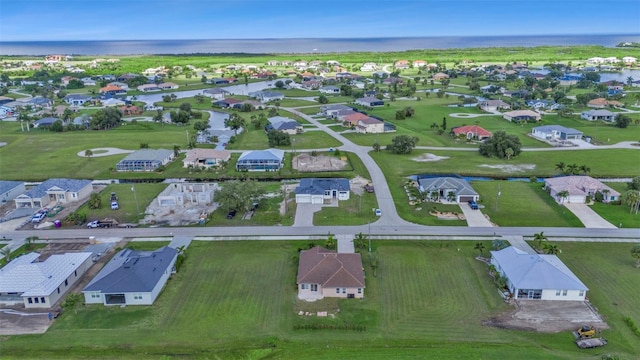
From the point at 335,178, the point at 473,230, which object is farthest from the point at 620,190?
the point at 335,178

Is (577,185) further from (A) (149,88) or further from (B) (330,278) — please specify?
(A) (149,88)

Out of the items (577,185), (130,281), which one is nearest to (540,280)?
(577,185)

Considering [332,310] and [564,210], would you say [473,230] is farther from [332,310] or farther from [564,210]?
[332,310]

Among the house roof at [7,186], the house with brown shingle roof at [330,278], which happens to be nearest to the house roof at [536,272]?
the house with brown shingle roof at [330,278]

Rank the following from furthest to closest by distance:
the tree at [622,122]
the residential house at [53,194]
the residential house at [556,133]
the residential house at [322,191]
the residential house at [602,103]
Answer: the residential house at [602,103]
the tree at [622,122]
the residential house at [556,133]
the residential house at [322,191]
the residential house at [53,194]

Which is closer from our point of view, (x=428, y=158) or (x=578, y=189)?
(x=578, y=189)

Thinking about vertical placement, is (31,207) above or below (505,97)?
below

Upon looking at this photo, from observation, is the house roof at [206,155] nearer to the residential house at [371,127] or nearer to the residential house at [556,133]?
the residential house at [371,127]
